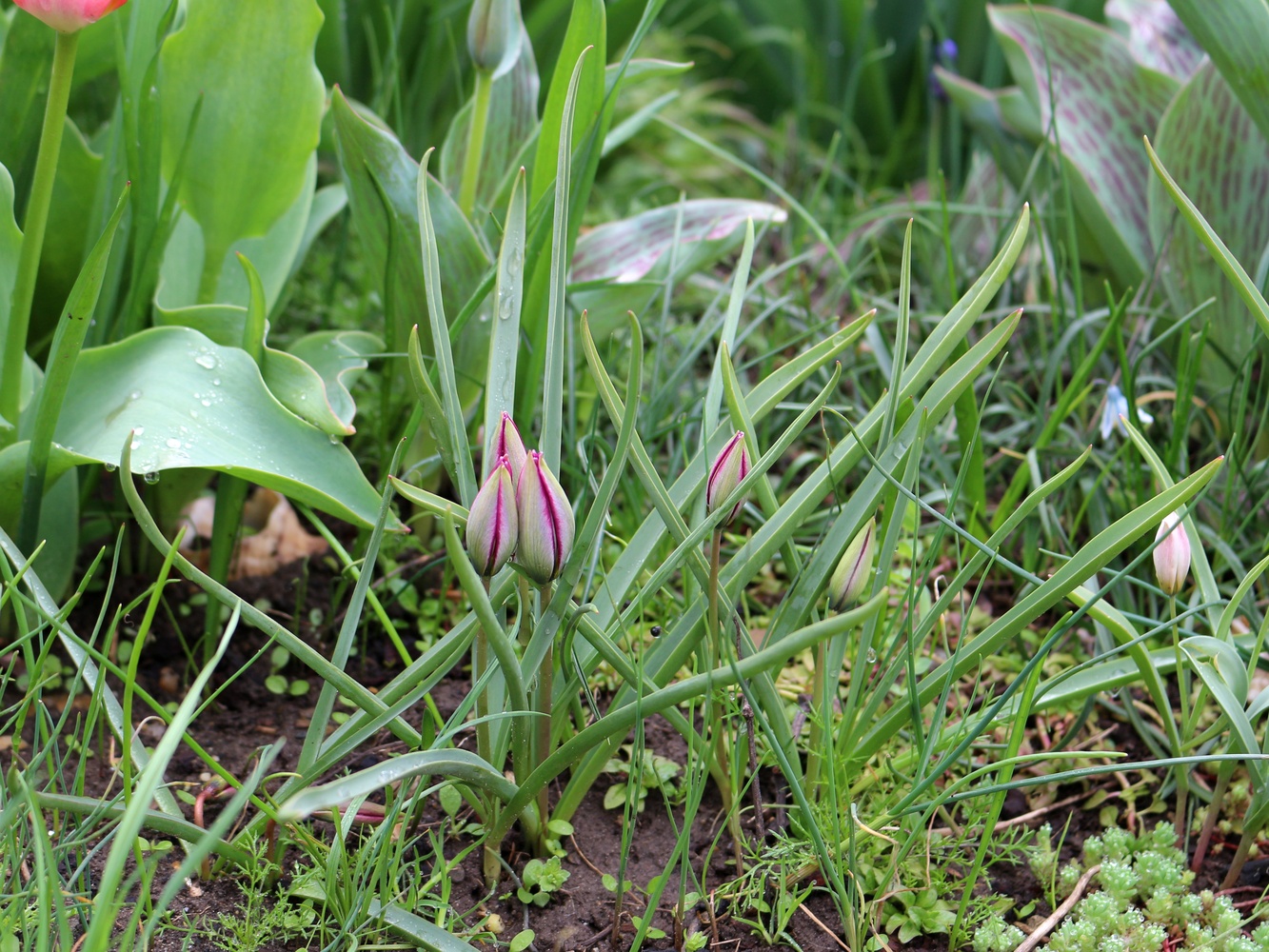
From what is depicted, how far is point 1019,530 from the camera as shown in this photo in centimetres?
153

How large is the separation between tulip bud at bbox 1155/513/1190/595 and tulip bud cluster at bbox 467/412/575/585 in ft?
1.79

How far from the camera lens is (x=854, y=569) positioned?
2.77 ft

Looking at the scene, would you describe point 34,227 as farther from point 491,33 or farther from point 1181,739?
point 1181,739

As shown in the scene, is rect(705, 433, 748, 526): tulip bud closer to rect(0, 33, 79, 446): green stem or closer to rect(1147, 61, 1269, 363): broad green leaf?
rect(0, 33, 79, 446): green stem

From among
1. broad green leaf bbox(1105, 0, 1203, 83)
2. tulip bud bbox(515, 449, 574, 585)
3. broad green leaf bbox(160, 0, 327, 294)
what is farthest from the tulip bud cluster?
broad green leaf bbox(1105, 0, 1203, 83)

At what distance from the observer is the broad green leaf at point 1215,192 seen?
1.62m

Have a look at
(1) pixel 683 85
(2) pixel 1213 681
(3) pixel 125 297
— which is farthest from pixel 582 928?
(1) pixel 683 85

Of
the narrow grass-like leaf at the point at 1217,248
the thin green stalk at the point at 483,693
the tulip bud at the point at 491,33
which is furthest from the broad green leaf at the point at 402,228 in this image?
the narrow grass-like leaf at the point at 1217,248

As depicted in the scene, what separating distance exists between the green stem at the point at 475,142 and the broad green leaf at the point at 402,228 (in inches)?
4.4

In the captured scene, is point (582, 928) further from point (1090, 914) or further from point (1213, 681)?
point (1213, 681)

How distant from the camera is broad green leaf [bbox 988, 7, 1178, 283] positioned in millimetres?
1730

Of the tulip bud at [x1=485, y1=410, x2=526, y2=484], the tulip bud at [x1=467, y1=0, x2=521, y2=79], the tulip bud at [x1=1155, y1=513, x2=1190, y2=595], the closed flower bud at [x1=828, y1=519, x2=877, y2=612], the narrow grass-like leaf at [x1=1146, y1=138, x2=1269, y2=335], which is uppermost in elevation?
the tulip bud at [x1=467, y1=0, x2=521, y2=79]

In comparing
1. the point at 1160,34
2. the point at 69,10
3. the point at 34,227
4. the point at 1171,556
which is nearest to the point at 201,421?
the point at 34,227

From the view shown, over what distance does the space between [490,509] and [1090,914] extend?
24.4 inches
